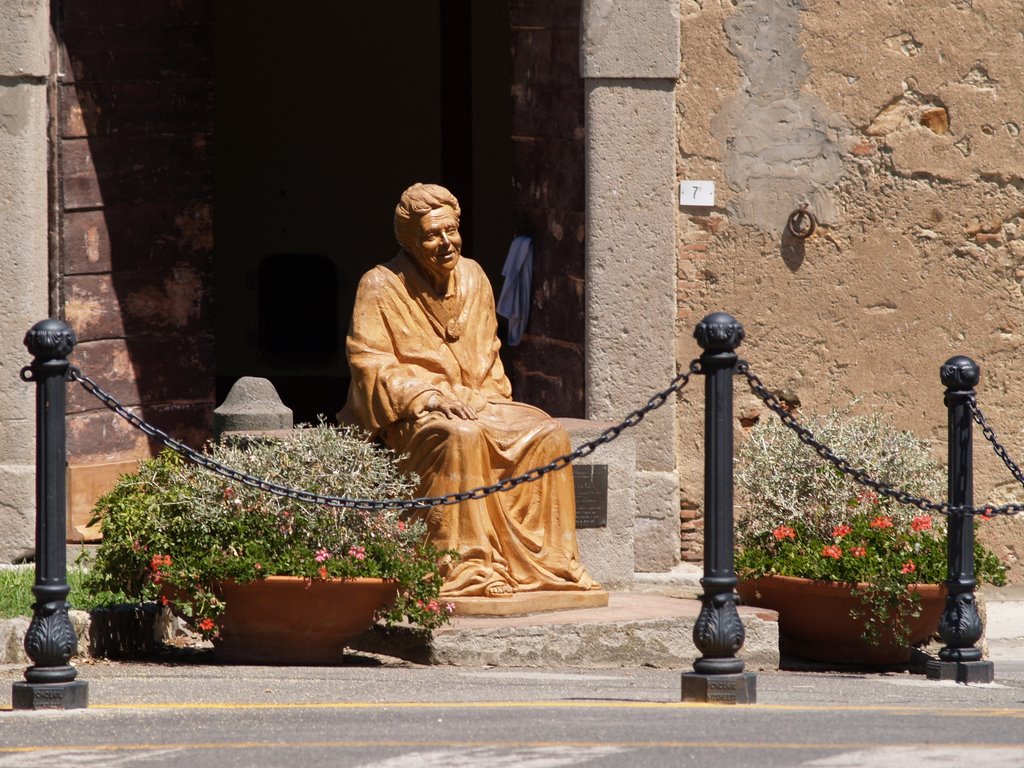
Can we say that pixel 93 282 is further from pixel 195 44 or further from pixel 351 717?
pixel 351 717

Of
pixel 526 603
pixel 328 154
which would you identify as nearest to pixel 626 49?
pixel 526 603

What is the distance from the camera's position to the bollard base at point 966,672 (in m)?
7.55

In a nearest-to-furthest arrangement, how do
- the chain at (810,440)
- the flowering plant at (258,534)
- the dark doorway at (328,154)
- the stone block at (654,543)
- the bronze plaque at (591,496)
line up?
the chain at (810,440) < the flowering plant at (258,534) < the bronze plaque at (591,496) < the stone block at (654,543) < the dark doorway at (328,154)

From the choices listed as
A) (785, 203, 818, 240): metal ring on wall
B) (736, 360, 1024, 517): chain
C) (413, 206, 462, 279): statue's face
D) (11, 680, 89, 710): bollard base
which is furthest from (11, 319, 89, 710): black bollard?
(785, 203, 818, 240): metal ring on wall

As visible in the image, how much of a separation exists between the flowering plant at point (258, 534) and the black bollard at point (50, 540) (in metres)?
0.97

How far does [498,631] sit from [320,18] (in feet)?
28.1

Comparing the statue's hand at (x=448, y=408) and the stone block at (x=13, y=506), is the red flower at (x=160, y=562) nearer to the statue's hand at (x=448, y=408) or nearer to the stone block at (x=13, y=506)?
the statue's hand at (x=448, y=408)

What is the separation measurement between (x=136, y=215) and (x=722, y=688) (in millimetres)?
5073

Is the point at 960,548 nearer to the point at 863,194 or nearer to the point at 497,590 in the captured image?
the point at 497,590

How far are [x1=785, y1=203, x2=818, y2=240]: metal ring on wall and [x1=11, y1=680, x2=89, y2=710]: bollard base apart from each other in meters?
4.76

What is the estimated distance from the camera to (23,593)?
336 inches

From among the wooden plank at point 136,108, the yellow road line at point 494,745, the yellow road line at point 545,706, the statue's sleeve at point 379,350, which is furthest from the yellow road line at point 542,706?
the wooden plank at point 136,108

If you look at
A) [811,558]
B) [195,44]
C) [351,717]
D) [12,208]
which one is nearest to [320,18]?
[195,44]

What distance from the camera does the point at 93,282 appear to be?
10422mm
